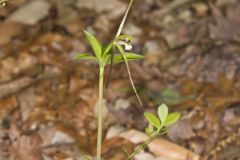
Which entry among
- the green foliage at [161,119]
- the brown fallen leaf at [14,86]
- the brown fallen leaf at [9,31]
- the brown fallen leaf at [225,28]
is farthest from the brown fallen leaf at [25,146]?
the brown fallen leaf at [225,28]

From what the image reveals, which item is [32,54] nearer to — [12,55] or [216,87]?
[12,55]

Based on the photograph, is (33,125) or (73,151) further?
(33,125)

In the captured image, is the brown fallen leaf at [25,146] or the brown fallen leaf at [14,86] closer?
the brown fallen leaf at [25,146]

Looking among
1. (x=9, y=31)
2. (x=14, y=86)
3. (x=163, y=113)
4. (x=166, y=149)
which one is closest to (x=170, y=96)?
(x=166, y=149)

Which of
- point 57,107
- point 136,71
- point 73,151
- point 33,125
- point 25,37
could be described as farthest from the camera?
point 25,37

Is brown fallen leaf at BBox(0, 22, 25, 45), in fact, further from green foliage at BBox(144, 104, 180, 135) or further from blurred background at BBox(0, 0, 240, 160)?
green foliage at BBox(144, 104, 180, 135)

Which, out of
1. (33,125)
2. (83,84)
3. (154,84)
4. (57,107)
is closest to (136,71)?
(154,84)

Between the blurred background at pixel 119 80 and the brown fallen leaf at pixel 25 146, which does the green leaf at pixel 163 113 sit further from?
the brown fallen leaf at pixel 25 146

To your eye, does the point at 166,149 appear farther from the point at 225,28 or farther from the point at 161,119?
the point at 225,28
